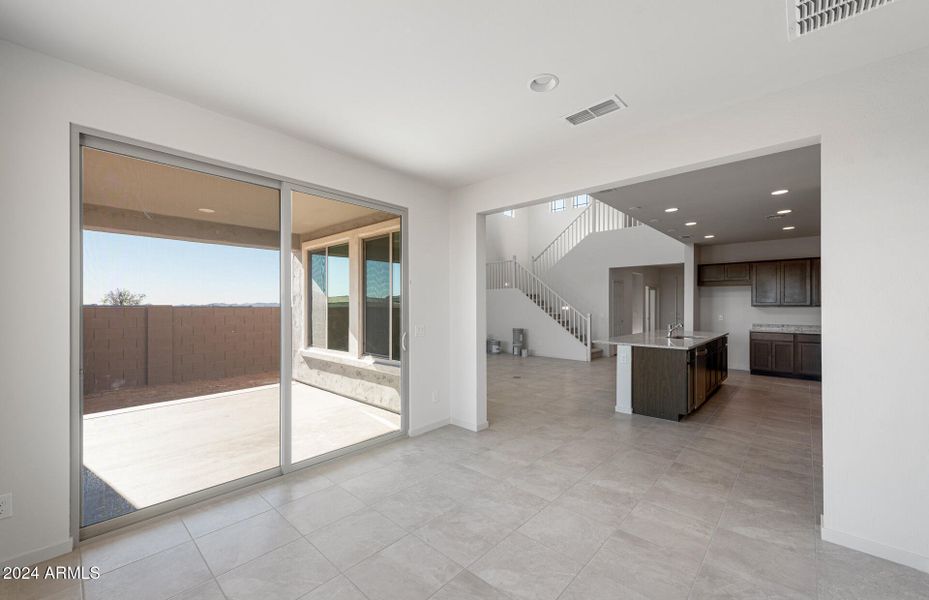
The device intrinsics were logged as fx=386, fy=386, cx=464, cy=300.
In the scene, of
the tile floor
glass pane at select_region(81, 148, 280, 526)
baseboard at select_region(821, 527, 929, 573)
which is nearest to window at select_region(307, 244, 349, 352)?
glass pane at select_region(81, 148, 280, 526)

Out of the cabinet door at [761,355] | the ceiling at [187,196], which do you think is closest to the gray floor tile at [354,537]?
the ceiling at [187,196]

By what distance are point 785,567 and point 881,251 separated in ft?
6.24

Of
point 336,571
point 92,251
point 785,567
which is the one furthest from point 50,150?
point 785,567

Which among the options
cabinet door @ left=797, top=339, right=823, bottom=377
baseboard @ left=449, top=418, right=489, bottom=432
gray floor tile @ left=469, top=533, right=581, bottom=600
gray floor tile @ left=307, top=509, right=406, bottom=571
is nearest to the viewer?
gray floor tile @ left=469, top=533, right=581, bottom=600

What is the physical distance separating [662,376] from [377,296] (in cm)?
373

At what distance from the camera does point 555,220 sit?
14289 millimetres

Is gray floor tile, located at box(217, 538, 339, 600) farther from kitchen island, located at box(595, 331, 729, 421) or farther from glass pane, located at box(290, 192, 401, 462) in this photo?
kitchen island, located at box(595, 331, 729, 421)

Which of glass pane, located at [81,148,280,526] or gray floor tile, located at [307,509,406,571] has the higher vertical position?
glass pane, located at [81,148,280,526]

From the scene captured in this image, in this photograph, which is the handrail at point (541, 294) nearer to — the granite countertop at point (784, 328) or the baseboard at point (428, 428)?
the granite countertop at point (784, 328)

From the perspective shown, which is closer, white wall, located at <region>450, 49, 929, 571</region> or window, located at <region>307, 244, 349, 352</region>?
white wall, located at <region>450, 49, 929, 571</region>

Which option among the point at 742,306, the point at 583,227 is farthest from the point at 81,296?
the point at 583,227

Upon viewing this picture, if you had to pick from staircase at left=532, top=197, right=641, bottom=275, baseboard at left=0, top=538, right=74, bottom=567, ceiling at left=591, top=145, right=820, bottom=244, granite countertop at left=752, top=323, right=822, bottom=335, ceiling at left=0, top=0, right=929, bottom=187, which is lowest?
baseboard at left=0, top=538, right=74, bottom=567

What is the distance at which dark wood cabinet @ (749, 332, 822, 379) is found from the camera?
724cm

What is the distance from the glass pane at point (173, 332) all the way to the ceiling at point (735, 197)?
3717 millimetres
